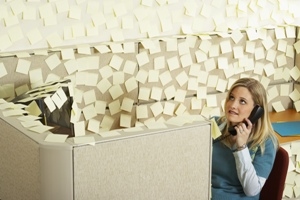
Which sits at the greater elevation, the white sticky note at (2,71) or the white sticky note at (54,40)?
the white sticky note at (54,40)

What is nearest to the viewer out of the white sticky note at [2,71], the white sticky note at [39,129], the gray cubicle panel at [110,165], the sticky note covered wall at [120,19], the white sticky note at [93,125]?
the gray cubicle panel at [110,165]

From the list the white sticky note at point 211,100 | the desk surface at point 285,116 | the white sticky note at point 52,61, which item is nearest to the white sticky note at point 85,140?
the white sticky note at point 52,61

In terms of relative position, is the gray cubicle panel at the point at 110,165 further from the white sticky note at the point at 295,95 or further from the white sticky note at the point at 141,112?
the white sticky note at the point at 295,95

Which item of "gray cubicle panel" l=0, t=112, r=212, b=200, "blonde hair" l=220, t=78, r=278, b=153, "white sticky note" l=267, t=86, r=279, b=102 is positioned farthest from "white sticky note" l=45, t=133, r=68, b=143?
"white sticky note" l=267, t=86, r=279, b=102

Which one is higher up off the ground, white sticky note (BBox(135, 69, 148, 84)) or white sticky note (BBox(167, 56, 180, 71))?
white sticky note (BBox(167, 56, 180, 71))

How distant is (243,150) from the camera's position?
2.45 metres

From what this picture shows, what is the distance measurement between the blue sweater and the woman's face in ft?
0.40

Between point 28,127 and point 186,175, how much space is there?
1.57ft

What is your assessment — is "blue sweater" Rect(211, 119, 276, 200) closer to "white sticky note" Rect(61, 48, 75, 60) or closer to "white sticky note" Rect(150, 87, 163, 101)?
"white sticky note" Rect(150, 87, 163, 101)

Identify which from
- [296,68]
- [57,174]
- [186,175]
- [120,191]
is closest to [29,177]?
[57,174]

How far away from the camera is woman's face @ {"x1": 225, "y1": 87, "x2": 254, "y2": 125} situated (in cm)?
261

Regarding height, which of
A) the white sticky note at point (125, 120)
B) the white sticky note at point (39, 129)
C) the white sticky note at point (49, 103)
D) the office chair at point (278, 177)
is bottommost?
the office chair at point (278, 177)

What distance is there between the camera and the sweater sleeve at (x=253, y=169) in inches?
95.3

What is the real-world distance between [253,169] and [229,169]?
0.15 metres
